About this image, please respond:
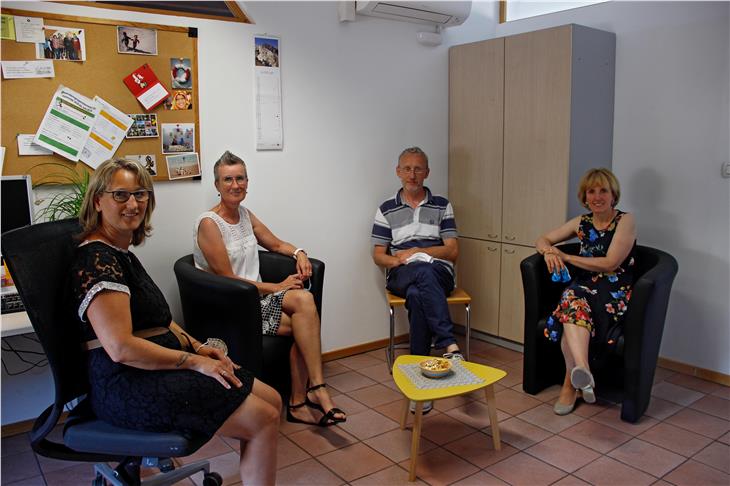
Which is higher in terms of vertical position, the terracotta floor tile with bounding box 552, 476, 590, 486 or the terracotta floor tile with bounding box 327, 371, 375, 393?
the terracotta floor tile with bounding box 327, 371, 375, 393

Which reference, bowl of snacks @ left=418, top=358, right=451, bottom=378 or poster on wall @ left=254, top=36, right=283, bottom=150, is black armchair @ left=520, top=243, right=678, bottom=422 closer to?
bowl of snacks @ left=418, top=358, right=451, bottom=378

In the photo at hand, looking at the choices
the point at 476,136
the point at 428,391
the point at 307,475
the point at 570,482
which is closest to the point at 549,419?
the point at 570,482

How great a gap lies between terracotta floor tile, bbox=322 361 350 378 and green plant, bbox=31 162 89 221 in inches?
64.4

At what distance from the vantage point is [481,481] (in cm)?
252

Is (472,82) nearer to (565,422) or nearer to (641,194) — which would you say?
(641,194)

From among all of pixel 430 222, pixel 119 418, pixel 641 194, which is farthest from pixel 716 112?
pixel 119 418

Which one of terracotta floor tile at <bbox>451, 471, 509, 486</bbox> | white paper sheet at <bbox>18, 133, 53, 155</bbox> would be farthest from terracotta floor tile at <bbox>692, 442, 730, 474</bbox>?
white paper sheet at <bbox>18, 133, 53, 155</bbox>

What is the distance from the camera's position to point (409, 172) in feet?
12.3

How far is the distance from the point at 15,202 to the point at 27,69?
2.10 ft

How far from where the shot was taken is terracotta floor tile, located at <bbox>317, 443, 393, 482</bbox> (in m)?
2.60

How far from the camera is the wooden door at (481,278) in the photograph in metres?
4.12

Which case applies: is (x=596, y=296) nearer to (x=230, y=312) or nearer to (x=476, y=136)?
(x=476, y=136)

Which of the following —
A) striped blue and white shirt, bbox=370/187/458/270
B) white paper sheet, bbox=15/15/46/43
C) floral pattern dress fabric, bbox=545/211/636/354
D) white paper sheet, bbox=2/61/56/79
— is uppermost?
white paper sheet, bbox=15/15/46/43

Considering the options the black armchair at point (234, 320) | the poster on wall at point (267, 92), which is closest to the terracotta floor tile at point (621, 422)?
the black armchair at point (234, 320)
